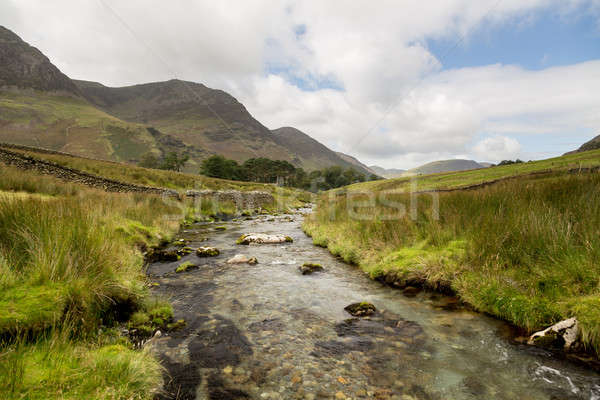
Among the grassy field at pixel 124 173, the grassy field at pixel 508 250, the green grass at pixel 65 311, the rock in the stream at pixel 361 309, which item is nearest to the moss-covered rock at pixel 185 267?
the green grass at pixel 65 311

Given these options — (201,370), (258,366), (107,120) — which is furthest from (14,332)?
(107,120)

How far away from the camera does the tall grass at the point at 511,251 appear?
3.97 m

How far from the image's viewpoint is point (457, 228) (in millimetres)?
7055

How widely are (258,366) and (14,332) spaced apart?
260 cm

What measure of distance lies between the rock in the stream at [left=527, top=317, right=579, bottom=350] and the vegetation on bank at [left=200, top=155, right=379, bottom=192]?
8315 cm

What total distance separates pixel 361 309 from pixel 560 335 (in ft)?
9.29

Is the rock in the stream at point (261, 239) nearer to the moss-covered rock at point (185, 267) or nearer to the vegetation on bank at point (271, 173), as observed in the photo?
the moss-covered rock at point (185, 267)

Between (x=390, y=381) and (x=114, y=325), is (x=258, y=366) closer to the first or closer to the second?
(x=390, y=381)

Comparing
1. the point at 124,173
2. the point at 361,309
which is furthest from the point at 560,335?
the point at 124,173

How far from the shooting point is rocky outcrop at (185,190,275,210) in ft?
87.5

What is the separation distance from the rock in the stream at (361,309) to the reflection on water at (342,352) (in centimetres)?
15

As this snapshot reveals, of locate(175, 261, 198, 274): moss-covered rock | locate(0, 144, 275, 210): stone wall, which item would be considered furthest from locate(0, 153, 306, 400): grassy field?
locate(0, 144, 275, 210): stone wall

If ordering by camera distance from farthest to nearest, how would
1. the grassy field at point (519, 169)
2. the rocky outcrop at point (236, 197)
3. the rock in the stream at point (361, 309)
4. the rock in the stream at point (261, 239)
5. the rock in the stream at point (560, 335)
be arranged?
the rocky outcrop at point (236, 197), the grassy field at point (519, 169), the rock in the stream at point (261, 239), the rock in the stream at point (361, 309), the rock in the stream at point (560, 335)

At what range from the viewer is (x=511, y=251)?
515 centimetres
